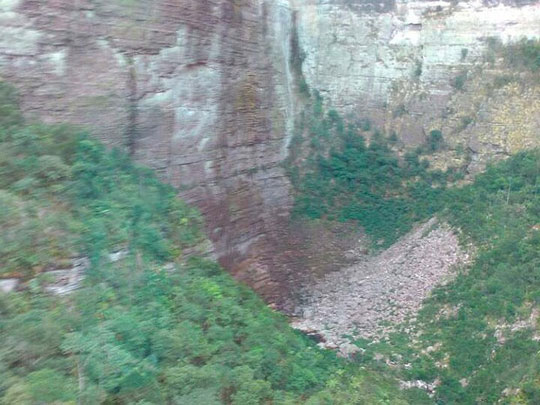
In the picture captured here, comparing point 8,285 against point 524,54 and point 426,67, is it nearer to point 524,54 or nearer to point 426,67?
point 426,67

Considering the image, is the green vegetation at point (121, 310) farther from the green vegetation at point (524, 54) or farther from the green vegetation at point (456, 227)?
the green vegetation at point (524, 54)

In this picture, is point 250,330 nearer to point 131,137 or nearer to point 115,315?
point 115,315

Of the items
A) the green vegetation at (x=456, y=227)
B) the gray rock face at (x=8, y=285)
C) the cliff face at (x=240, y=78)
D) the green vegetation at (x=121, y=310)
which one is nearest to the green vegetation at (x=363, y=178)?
the green vegetation at (x=456, y=227)

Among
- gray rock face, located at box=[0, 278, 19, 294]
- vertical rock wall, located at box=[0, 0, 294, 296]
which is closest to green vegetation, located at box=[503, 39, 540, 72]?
vertical rock wall, located at box=[0, 0, 294, 296]

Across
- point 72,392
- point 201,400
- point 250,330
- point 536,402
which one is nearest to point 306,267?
point 250,330

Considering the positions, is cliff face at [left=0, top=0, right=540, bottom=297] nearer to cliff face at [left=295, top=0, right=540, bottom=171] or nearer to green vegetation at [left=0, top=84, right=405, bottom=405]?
cliff face at [left=295, top=0, right=540, bottom=171]
